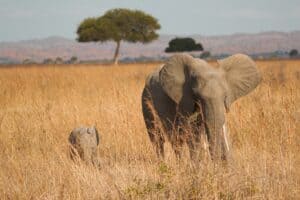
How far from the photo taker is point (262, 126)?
7.45m

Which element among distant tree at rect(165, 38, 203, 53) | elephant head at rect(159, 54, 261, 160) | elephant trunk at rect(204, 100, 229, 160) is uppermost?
elephant head at rect(159, 54, 261, 160)

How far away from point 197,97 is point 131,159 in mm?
1173

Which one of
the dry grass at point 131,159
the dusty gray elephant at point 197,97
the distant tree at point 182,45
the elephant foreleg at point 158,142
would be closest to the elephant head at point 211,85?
the dusty gray elephant at point 197,97

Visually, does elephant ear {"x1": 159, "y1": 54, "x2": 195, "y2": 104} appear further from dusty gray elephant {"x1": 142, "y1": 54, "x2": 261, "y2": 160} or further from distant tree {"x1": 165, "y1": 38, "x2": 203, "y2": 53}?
distant tree {"x1": 165, "y1": 38, "x2": 203, "y2": 53}

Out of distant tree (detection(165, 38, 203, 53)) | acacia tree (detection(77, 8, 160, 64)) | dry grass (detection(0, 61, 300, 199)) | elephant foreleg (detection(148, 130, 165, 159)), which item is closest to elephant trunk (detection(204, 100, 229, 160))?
dry grass (detection(0, 61, 300, 199))

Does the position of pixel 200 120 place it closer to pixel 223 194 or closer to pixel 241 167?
pixel 241 167

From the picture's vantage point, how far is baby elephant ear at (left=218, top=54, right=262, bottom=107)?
628 cm

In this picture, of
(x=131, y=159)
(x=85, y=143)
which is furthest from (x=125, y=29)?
(x=131, y=159)

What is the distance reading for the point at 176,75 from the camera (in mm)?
6277

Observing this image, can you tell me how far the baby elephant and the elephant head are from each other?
1568mm

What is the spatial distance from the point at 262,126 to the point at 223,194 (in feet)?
9.26

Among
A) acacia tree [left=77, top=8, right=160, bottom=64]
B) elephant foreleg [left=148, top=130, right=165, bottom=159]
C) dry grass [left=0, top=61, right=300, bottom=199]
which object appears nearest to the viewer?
dry grass [left=0, top=61, right=300, bottom=199]

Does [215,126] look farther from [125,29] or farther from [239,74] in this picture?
[125,29]

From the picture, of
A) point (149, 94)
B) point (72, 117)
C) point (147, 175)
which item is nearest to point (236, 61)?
point (149, 94)
